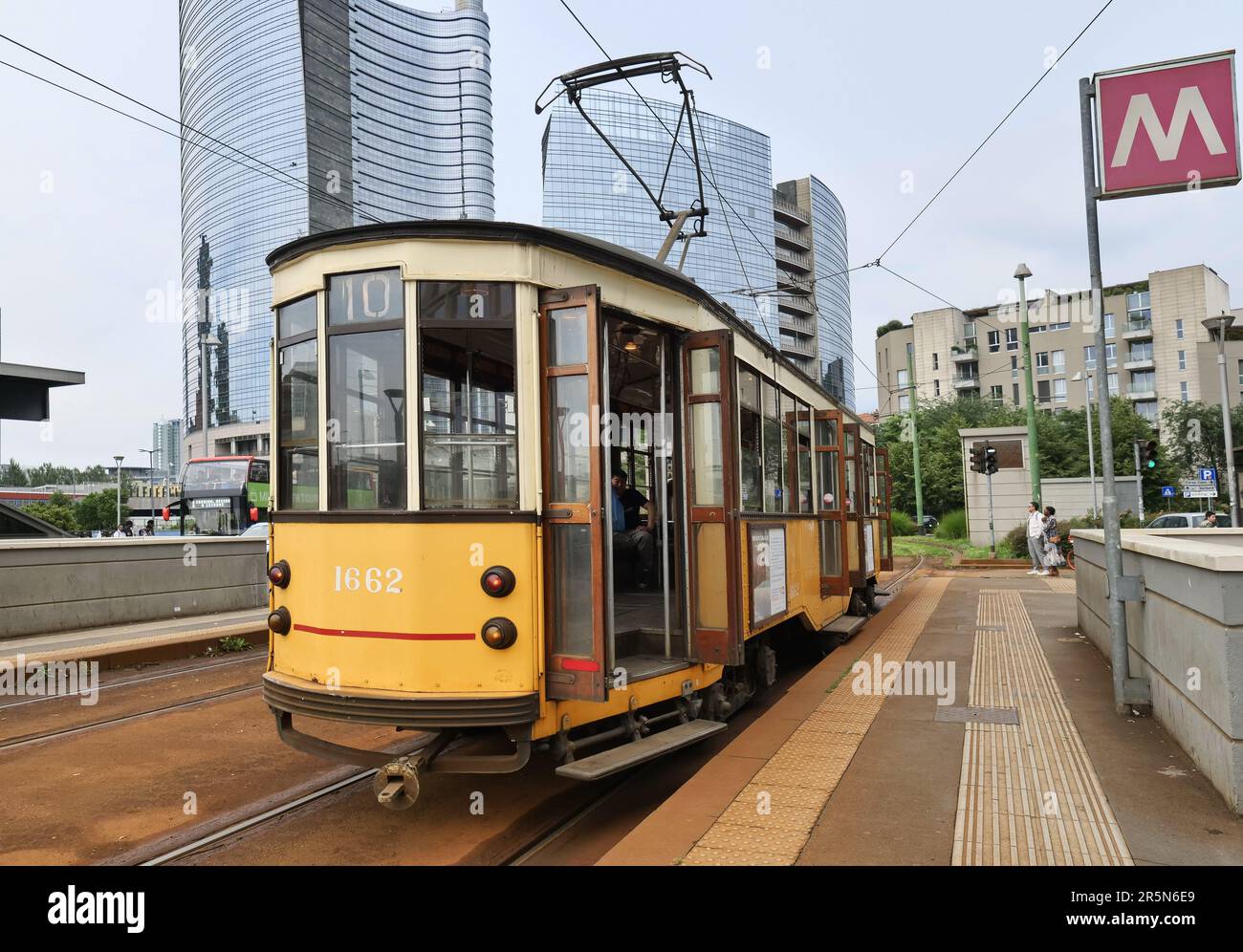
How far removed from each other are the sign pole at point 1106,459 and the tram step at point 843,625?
340cm

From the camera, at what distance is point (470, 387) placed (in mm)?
4363

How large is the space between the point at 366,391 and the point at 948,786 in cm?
376

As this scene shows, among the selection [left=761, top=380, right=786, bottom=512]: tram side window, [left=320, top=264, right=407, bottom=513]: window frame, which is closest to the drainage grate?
[left=761, top=380, right=786, bottom=512]: tram side window

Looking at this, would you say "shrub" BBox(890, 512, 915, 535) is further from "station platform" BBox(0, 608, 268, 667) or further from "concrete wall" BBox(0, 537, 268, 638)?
"station platform" BBox(0, 608, 268, 667)

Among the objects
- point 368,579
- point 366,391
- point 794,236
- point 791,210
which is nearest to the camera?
point 368,579

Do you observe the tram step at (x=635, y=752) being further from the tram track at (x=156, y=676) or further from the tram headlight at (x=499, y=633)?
the tram track at (x=156, y=676)

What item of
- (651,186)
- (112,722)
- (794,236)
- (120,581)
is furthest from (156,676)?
(794,236)

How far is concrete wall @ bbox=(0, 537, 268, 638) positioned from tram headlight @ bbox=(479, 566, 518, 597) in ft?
31.1

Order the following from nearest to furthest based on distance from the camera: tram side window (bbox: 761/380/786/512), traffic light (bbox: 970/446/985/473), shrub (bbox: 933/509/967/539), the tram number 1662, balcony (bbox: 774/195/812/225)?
the tram number 1662, tram side window (bbox: 761/380/786/512), traffic light (bbox: 970/446/985/473), shrub (bbox: 933/509/967/539), balcony (bbox: 774/195/812/225)

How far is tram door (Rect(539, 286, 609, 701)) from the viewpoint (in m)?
4.17

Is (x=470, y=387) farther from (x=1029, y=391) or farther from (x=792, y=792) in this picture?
(x=1029, y=391)
